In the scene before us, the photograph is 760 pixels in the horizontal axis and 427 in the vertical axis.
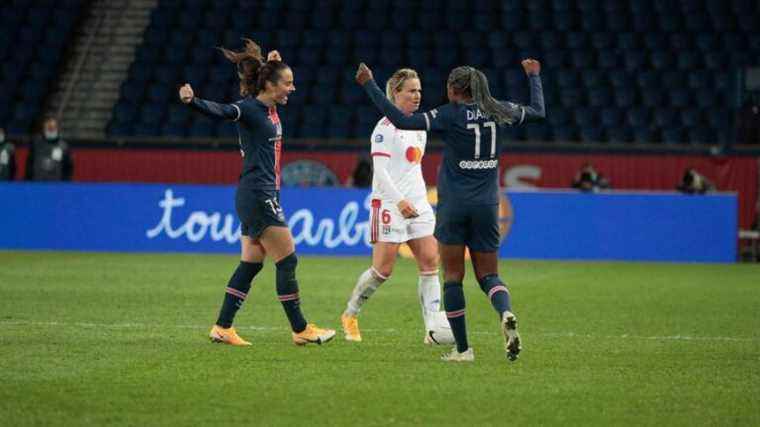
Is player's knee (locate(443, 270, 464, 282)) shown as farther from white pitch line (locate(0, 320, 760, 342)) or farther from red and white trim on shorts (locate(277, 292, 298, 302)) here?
white pitch line (locate(0, 320, 760, 342))

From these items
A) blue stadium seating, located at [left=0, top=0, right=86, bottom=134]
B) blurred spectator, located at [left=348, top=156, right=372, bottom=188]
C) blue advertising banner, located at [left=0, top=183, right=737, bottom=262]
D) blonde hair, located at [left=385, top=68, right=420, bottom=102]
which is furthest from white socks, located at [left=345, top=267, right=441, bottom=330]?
blue stadium seating, located at [left=0, top=0, right=86, bottom=134]

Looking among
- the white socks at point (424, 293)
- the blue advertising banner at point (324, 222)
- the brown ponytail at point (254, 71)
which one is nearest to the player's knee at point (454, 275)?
the white socks at point (424, 293)

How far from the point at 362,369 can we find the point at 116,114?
20063 millimetres

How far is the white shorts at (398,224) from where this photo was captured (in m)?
11.0

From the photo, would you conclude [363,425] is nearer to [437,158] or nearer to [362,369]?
[362,369]

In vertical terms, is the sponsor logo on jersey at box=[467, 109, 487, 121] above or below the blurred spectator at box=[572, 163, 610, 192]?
above

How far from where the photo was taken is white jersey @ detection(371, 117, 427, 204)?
10.9 meters

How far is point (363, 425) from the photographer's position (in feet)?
22.8

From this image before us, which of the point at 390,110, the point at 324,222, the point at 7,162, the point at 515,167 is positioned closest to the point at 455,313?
the point at 390,110

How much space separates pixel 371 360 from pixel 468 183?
4.48 feet

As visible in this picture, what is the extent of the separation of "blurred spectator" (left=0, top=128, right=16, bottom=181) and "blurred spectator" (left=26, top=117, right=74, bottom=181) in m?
0.43

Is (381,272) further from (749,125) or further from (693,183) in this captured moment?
(749,125)

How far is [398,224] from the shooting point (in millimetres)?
11047

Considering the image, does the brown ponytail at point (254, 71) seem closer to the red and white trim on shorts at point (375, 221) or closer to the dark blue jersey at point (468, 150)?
the red and white trim on shorts at point (375, 221)
